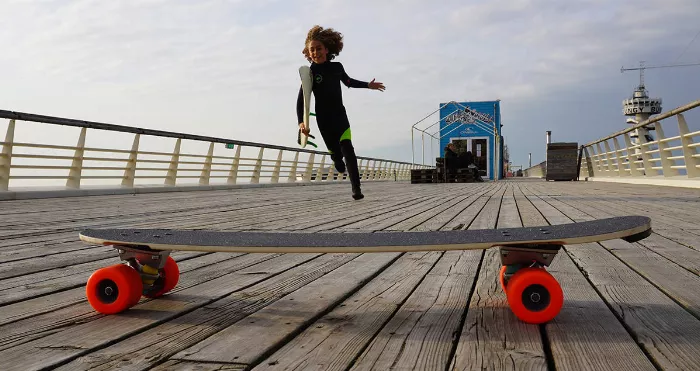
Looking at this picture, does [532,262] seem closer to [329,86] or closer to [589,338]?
[589,338]

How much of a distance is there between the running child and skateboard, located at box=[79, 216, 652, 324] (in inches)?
176

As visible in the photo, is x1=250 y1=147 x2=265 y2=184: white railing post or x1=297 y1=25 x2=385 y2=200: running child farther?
x1=250 y1=147 x2=265 y2=184: white railing post

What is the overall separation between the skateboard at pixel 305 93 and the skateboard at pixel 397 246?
14.4 ft

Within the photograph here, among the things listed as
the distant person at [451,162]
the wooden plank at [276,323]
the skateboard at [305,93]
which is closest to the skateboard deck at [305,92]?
the skateboard at [305,93]

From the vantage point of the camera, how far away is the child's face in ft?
19.7

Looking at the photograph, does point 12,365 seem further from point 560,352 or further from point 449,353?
point 560,352

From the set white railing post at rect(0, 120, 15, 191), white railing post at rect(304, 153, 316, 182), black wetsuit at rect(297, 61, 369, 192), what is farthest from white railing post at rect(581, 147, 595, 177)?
white railing post at rect(0, 120, 15, 191)

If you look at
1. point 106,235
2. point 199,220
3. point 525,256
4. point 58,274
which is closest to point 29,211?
point 199,220

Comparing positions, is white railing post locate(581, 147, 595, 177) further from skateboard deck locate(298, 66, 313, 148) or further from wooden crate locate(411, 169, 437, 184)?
skateboard deck locate(298, 66, 313, 148)

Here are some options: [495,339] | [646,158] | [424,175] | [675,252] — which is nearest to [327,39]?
[675,252]

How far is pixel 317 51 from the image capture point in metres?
6.04

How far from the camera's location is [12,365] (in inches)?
44.8

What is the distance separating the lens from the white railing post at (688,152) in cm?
859

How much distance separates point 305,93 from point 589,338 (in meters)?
5.04
